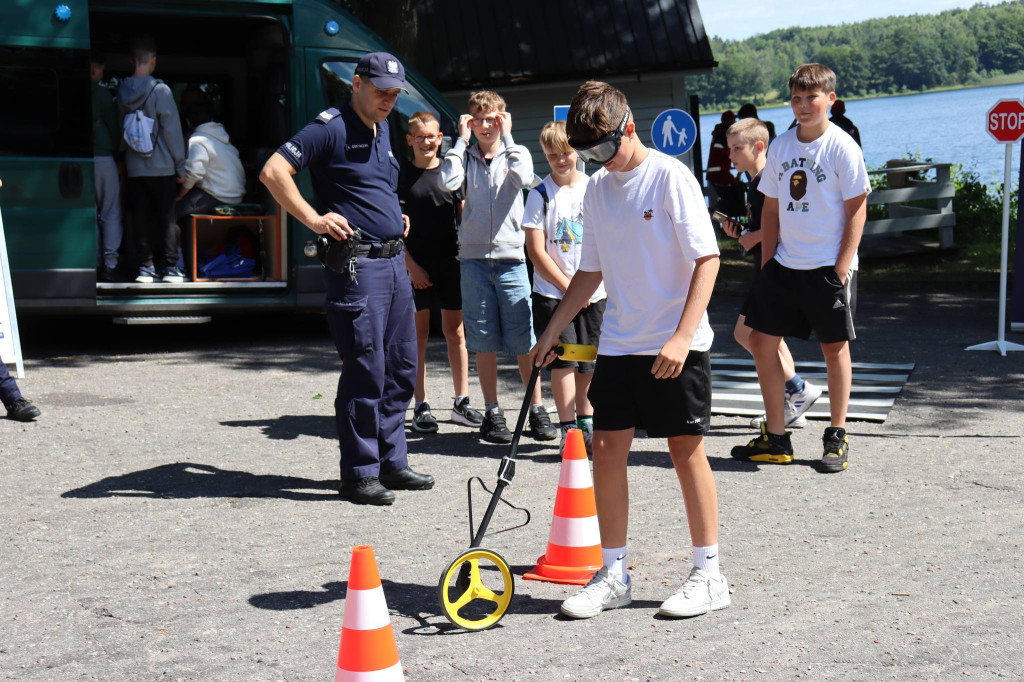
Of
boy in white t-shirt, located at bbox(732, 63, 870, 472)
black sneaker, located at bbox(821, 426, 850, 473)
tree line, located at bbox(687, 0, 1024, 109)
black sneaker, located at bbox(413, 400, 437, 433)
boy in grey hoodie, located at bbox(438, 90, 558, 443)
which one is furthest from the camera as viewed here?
tree line, located at bbox(687, 0, 1024, 109)

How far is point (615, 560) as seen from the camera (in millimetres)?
4363

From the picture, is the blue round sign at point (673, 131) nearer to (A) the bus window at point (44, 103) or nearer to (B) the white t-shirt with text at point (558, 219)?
(A) the bus window at point (44, 103)

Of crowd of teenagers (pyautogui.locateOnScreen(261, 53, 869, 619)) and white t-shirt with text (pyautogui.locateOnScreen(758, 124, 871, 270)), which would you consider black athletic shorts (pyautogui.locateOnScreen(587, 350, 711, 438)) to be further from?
white t-shirt with text (pyautogui.locateOnScreen(758, 124, 871, 270))

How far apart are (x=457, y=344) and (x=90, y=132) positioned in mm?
4030

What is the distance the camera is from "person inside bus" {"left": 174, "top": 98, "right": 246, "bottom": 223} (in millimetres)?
10172

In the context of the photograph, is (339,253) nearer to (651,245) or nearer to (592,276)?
(592,276)

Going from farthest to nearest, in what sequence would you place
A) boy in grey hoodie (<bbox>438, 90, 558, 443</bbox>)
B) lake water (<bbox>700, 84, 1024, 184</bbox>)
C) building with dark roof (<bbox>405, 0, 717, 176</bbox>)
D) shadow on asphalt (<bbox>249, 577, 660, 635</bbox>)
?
1. lake water (<bbox>700, 84, 1024, 184</bbox>)
2. building with dark roof (<bbox>405, 0, 717, 176</bbox>)
3. boy in grey hoodie (<bbox>438, 90, 558, 443</bbox>)
4. shadow on asphalt (<bbox>249, 577, 660, 635</bbox>)

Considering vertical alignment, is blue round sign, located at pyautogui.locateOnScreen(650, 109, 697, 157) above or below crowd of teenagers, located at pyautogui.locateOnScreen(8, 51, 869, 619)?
above

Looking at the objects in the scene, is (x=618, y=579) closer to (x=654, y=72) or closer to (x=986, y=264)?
(x=986, y=264)

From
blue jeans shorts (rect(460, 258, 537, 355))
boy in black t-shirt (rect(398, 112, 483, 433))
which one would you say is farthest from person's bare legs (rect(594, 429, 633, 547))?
boy in black t-shirt (rect(398, 112, 483, 433))

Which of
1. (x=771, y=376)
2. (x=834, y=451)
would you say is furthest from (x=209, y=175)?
(x=834, y=451)

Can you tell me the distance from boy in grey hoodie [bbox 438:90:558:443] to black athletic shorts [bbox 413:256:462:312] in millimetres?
315

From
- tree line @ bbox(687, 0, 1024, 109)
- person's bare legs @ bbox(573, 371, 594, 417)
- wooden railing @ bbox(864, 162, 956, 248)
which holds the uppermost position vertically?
tree line @ bbox(687, 0, 1024, 109)

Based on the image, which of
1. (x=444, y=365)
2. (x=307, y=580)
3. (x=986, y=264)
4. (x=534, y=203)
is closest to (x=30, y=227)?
(x=444, y=365)
